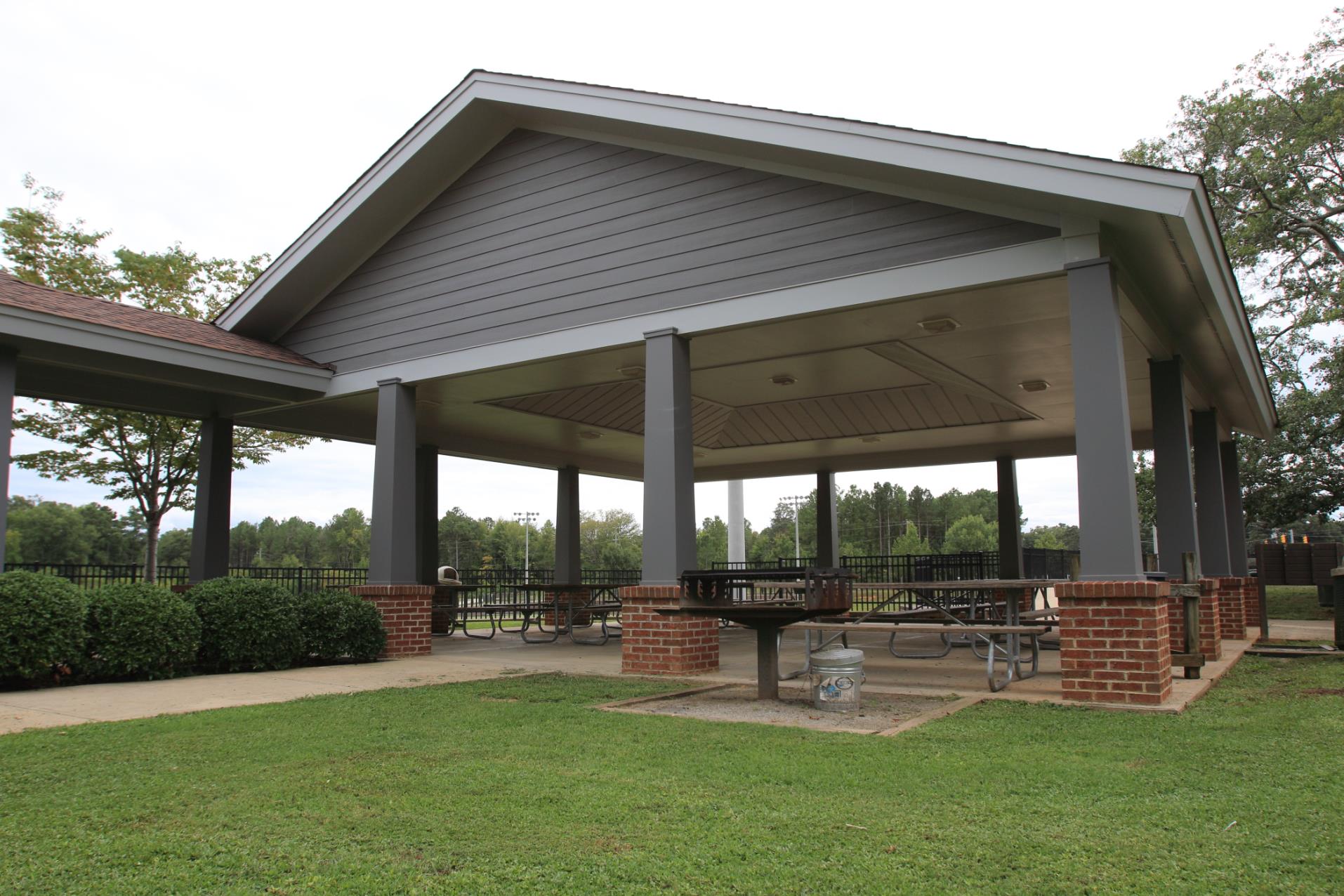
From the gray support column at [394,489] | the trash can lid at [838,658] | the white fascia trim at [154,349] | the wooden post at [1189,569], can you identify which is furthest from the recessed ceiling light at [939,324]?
the white fascia trim at [154,349]

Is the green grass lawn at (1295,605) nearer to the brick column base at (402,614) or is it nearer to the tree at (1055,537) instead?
the brick column base at (402,614)

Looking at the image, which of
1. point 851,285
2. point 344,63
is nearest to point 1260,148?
point 851,285

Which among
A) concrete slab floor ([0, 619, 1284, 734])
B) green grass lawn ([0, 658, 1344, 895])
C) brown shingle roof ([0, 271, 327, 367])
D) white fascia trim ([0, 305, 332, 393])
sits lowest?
concrete slab floor ([0, 619, 1284, 734])

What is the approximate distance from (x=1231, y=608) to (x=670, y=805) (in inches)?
457

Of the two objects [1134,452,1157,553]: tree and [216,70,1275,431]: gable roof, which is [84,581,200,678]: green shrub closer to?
[216,70,1275,431]: gable roof

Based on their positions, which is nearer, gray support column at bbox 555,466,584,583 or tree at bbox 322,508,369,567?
gray support column at bbox 555,466,584,583

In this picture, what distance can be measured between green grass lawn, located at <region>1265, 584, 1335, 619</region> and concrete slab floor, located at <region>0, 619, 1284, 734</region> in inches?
366

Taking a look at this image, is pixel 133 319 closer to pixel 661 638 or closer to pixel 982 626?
pixel 661 638

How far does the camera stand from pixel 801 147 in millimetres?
7938

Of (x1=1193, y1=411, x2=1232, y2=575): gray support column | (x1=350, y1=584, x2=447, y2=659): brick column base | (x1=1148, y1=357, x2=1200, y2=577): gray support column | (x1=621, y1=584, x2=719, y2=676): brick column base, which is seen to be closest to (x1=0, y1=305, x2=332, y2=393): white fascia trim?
(x1=350, y1=584, x2=447, y2=659): brick column base

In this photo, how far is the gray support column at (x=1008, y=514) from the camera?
16844 mm

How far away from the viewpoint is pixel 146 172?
63.0ft

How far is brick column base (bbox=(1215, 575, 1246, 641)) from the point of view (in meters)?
12.0

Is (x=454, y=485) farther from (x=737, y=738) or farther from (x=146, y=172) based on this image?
(x=737, y=738)
